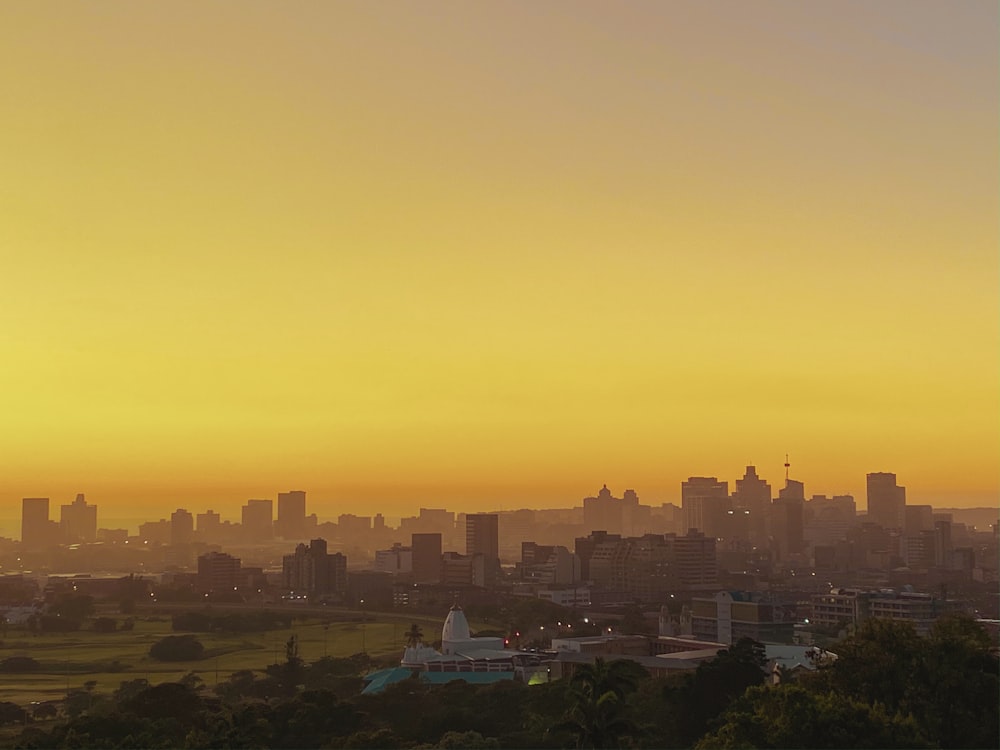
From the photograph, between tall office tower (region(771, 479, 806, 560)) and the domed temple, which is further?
tall office tower (region(771, 479, 806, 560))

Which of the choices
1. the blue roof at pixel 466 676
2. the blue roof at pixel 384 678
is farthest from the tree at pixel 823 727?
the blue roof at pixel 466 676

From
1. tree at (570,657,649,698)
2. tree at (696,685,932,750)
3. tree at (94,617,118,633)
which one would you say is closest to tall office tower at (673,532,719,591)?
tree at (94,617,118,633)

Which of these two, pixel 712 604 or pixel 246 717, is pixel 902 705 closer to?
pixel 246 717

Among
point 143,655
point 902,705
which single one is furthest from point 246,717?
point 143,655

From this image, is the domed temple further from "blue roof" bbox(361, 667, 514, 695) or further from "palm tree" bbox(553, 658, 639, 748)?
"palm tree" bbox(553, 658, 639, 748)

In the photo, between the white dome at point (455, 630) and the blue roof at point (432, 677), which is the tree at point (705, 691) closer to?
the blue roof at point (432, 677)

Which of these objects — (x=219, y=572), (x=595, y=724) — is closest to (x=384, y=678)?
(x=595, y=724)
